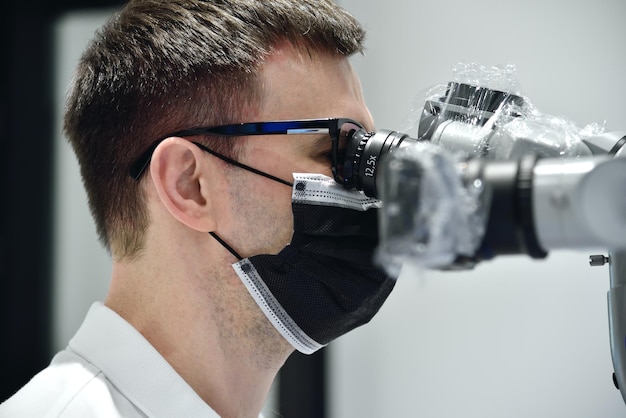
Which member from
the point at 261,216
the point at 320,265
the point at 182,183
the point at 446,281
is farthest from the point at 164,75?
the point at 446,281

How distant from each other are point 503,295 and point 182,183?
1062mm

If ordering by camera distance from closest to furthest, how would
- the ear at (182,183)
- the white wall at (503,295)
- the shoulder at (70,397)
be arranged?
the shoulder at (70,397) < the ear at (182,183) < the white wall at (503,295)

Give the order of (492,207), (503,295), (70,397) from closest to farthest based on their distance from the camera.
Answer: (492,207)
(70,397)
(503,295)

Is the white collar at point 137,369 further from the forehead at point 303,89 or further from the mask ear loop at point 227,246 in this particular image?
the forehead at point 303,89

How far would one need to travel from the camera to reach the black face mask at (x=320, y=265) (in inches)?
44.8

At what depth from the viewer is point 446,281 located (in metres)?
1.95

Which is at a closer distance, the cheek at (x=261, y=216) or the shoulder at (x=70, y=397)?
the shoulder at (x=70, y=397)

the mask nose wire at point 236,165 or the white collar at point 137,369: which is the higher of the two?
the mask nose wire at point 236,165

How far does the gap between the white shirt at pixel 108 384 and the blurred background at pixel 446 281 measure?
0.64 m

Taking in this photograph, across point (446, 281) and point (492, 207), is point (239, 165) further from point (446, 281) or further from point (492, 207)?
point (446, 281)

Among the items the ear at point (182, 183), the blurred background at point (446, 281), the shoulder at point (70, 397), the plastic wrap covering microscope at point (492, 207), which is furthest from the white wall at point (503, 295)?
the plastic wrap covering microscope at point (492, 207)

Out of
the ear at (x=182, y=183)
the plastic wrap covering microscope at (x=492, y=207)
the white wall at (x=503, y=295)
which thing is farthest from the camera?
the white wall at (x=503, y=295)

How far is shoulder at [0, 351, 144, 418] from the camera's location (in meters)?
1.05

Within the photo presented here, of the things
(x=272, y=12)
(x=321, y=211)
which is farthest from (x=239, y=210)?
(x=272, y=12)
